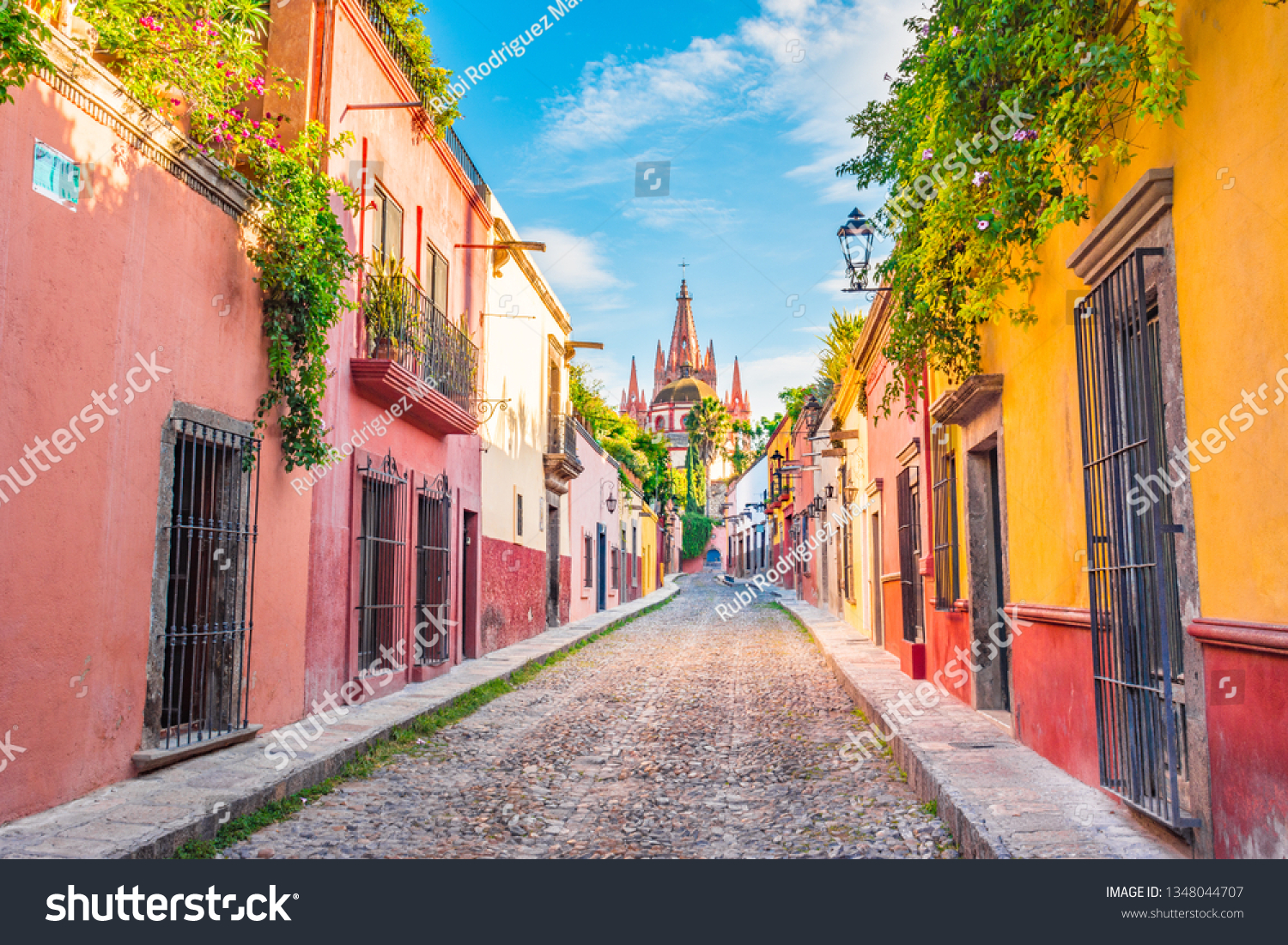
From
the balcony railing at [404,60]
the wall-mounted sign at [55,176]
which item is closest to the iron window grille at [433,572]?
the balcony railing at [404,60]

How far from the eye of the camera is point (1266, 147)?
3.16 m

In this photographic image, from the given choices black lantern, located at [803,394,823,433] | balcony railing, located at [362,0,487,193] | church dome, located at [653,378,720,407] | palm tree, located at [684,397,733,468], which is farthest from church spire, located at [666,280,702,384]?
balcony railing, located at [362,0,487,193]

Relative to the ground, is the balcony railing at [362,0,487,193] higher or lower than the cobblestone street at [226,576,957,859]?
higher

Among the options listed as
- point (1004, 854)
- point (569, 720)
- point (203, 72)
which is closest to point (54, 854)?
point (1004, 854)

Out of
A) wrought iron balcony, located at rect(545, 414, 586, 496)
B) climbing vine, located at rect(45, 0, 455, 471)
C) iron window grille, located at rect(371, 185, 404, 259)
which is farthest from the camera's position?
wrought iron balcony, located at rect(545, 414, 586, 496)

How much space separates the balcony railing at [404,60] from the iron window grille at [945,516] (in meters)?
6.15

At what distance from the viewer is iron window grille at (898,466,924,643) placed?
→ 35.7 feet

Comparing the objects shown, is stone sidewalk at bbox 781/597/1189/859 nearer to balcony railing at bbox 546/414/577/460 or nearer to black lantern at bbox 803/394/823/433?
balcony railing at bbox 546/414/577/460

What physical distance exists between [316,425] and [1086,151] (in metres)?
5.53

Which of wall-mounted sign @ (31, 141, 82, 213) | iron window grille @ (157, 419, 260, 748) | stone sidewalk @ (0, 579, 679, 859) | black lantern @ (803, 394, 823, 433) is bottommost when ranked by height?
stone sidewalk @ (0, 579, 679, 859)

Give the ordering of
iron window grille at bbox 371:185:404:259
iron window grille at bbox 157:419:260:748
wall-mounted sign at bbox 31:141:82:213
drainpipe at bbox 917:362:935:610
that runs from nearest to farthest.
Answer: wall-mounted sign at bbox 31:141:82:213, iron window grille at bbox 157:419:260:748, iron window grille at bbox 371:185:404:259, drainpipe at bbox 917:362:935:610

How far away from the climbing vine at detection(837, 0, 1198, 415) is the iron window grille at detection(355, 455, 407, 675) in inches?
202

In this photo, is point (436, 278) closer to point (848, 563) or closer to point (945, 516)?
point (945, 516)

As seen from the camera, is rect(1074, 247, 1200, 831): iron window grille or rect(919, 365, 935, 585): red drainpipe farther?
rect(919, 365, 935, 585): red drainpipe
